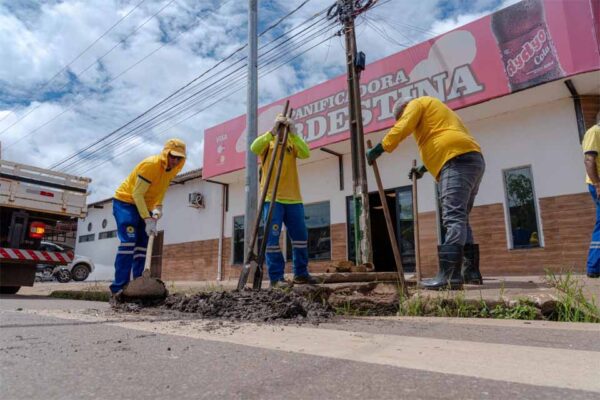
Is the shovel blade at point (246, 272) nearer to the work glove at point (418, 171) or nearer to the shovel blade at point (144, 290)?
the shovel blade at point (144, 290)

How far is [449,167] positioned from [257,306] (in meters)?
2.03

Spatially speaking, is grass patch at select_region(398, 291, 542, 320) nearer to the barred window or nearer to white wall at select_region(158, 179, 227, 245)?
white wall at select_region(158, 179, 227, 245)

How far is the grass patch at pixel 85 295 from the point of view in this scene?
18.8 ft

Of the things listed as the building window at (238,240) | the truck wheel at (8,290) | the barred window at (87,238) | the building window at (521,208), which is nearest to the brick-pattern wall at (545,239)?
the building window at (521,208)

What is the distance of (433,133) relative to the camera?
3.77 meters

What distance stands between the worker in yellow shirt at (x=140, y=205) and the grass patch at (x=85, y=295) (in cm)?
122

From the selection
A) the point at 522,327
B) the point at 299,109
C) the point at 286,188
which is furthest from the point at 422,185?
the point at 522,327

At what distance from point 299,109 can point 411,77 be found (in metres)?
2.75

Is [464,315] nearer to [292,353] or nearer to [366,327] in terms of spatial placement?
[366,327]

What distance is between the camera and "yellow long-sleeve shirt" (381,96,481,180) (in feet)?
11.9

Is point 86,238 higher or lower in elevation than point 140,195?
higher

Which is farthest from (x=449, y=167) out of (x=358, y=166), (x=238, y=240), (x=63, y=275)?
(x=63, y=275)

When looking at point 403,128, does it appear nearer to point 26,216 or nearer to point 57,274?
point 26,216

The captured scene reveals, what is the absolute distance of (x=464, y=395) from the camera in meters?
1.10
